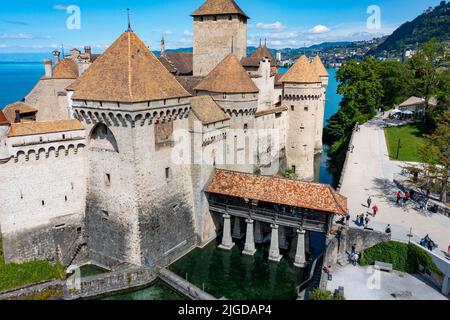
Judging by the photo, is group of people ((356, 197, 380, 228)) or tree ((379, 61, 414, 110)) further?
tree ((379, 61, 414, 110))

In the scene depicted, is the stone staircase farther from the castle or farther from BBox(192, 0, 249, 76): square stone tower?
BBox(192, 0, 249, 76): square stone tower

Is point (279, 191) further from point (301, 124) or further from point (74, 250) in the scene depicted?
point (301, 124)

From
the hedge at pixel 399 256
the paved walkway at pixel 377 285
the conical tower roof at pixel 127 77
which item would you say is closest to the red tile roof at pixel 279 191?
the hedge at pixel 399 256

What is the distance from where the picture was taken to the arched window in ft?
71.3

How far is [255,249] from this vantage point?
2597 centimetres

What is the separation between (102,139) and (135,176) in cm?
327

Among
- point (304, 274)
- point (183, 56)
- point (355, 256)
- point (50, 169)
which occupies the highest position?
point (183, 56)

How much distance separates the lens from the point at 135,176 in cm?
2100

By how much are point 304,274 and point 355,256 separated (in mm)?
3189

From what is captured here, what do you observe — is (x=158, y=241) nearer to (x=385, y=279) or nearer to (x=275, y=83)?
(x=385, y=279)

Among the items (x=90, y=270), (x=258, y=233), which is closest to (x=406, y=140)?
(x=258, y=233)

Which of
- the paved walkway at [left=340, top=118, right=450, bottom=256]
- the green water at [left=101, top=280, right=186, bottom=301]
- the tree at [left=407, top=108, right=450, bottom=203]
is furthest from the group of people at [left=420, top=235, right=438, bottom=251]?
the green water at [left=101, top=280, right=186, bottom=301]

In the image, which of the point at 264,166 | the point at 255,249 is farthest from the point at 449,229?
the point at 264,166

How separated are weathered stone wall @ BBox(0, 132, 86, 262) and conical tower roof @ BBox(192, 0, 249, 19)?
19.6 meters
